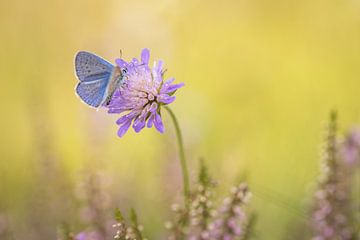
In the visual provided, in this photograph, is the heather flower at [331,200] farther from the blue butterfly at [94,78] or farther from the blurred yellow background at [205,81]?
the blurred yellow background at [205,81]

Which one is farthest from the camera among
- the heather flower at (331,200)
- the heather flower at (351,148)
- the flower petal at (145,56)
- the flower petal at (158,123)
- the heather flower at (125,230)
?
the heather flower at (351,148)

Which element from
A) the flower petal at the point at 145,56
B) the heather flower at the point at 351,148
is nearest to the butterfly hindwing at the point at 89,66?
the flower petal at the point at 145,56

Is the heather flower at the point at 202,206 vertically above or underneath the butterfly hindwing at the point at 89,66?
underneath

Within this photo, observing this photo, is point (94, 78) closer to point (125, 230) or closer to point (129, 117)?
point (129, 117)

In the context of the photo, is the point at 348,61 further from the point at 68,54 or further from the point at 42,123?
the point at 42,123

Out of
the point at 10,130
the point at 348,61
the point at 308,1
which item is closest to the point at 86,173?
the point at 10,130
